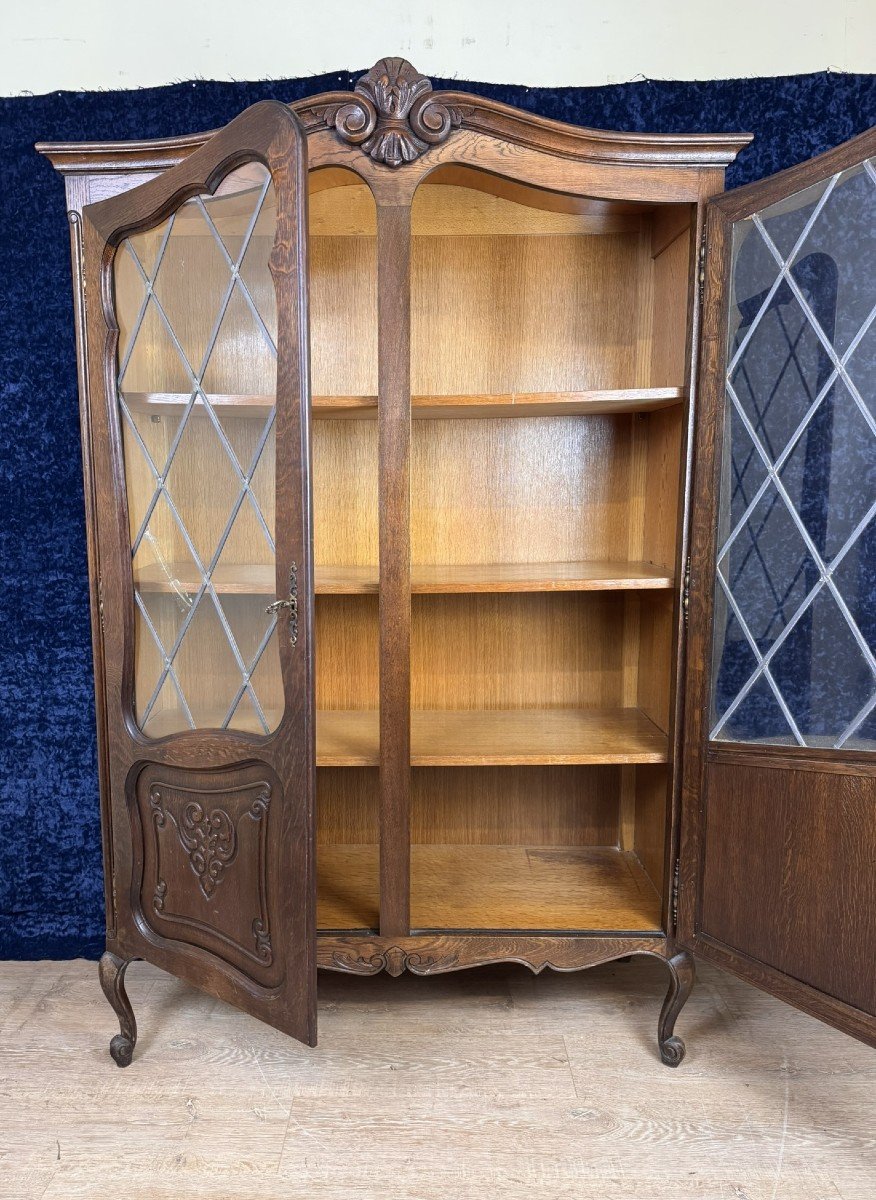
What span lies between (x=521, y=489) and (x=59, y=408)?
1.33m

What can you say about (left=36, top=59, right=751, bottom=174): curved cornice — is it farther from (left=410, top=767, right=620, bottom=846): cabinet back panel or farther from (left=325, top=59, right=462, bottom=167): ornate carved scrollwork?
(left=410, top=767, right=620, bottom=846): cabinet back panel

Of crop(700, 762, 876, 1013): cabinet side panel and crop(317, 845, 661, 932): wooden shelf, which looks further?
crop(317, 845, 661, 932): wooden shelf

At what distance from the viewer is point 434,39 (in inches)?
90.2

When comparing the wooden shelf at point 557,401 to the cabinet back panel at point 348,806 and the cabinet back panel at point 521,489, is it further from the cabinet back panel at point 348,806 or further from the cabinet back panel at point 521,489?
the cabinet back panel at point 348,806

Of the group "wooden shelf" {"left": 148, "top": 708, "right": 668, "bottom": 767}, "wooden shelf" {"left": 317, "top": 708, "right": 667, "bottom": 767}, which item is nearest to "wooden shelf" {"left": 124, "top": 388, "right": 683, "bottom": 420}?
"wooden shelf" {"left": 148, "top": 708, "right": 668, "bottom": 767}

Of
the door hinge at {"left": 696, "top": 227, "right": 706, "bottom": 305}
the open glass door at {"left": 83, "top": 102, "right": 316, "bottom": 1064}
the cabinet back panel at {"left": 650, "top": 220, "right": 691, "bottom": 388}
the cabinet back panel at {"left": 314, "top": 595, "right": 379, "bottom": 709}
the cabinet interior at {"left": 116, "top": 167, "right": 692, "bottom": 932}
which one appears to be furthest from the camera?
the cabinet back panel at {"left": 314, "top": 595, "right": 379, "bottom": 709}

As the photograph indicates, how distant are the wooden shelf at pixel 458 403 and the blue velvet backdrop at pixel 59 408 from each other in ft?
2.42

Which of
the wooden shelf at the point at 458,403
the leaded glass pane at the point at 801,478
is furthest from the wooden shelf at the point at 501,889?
the wooden shelf at the point at 458,403

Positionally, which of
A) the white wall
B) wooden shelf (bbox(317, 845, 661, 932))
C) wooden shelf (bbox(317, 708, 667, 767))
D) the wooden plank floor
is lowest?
the wooden plank floor

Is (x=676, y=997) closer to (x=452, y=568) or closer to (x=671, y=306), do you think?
(x=452, y=568)

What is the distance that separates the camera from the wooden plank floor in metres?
1.66

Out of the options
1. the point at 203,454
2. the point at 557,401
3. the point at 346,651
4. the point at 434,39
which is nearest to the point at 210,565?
the point at 203,454

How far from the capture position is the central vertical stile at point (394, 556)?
1.78 metres

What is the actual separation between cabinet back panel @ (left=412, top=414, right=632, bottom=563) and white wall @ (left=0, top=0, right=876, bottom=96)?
0.96 metres
